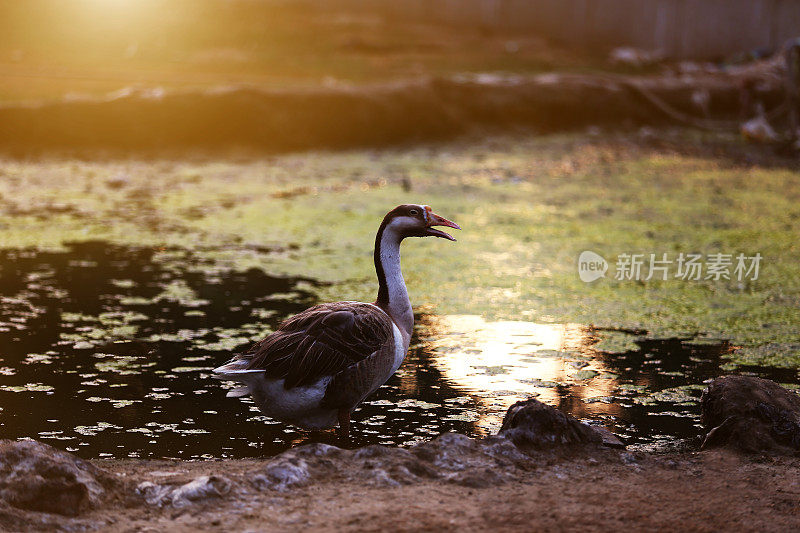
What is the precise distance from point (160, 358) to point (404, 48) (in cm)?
1308

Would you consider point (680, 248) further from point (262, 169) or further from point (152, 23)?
point (152, 23)

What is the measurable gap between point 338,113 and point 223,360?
8244 millimetres

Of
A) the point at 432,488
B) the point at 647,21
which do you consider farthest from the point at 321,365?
the point at 647,21

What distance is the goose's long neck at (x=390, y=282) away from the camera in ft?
14.7

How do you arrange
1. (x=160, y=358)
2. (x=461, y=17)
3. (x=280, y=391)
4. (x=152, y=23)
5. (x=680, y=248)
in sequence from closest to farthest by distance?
1. (x=280, y=391)
2. (x=160, y=358)
3. (x=680, y=248)
4. (x=152, y=23)
5. (x=461, y=17)

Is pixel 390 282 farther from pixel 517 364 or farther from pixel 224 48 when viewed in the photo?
pixel 224 48

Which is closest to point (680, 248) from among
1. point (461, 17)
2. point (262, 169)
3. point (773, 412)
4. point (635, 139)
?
point (773, 412)

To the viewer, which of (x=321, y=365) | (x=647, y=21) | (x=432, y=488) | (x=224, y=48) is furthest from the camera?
(x=647, y=21)

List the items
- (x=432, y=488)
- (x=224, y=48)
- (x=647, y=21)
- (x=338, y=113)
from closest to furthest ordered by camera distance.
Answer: (x=432, y=488), (x=338, y=113), (x=224, y=48), (x=647, y=21)

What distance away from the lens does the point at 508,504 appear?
3.29 metres

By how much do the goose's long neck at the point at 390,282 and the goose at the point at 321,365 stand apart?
13 cm

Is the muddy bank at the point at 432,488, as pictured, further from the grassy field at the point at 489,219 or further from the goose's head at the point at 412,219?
the grassy field at the point at 489,219

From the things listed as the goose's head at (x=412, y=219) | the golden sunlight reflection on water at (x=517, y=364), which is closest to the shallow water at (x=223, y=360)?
the golden sunlight reflection on water at (x=517, y=364)

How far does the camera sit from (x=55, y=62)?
14.3 meters
